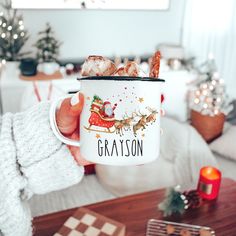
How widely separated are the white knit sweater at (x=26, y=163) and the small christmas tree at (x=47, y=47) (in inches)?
68.0

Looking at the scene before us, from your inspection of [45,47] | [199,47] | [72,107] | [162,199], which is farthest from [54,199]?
[199,47]

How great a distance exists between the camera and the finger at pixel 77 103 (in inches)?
22.2

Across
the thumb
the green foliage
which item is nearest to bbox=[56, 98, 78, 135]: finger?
the thumb

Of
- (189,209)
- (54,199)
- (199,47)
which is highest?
(199,47)

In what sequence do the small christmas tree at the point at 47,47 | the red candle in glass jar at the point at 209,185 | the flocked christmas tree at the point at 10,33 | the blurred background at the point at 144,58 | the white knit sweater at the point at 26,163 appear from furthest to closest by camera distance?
the small christmas tree at the point at 47,47 < the flocked christmas tree at the point at 10,33 < the blurred background at the point at 144,58 < the red candle in glass jar at the point at 209,185 < the white knit sweater at the point at 26,163

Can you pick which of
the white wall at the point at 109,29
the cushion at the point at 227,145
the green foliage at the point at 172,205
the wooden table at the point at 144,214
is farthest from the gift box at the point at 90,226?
the white wall at the point at 109,29

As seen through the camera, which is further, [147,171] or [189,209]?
[147,171]

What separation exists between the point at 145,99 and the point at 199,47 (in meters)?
2.42

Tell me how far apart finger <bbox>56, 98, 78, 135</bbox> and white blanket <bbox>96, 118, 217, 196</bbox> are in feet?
3.91

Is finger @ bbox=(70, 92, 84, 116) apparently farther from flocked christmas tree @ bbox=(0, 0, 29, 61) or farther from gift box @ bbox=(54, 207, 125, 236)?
flocked christmas tree @ bbox=(0, 0, 29, 61)

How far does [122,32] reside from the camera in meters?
2.69

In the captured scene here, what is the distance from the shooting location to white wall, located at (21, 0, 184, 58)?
2.46 m

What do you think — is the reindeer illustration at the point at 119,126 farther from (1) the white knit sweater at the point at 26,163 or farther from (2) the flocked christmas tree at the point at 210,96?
(2) the flocked christmas tree at the point at 210,96

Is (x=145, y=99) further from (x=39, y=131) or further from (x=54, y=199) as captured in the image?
(x=54, y=199)
